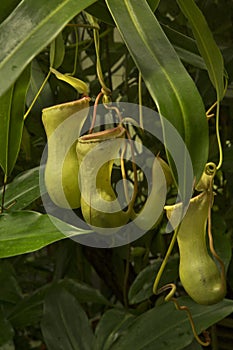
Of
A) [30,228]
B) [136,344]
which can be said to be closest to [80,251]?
[136,344]

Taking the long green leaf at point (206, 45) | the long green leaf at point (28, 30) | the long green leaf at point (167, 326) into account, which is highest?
the long green leaf at point (28, 30)

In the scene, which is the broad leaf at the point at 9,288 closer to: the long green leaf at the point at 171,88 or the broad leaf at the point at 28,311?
the broad leaf at the point at 28,311

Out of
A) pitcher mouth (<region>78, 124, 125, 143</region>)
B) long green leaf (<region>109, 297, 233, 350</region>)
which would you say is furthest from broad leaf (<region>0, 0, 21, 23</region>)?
long green leaf (<region>109, 297, 233, 350</region>)

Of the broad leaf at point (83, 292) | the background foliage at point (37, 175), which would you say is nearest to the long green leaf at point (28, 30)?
the background foliage at point (37, 175)

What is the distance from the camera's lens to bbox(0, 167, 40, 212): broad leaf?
76cm

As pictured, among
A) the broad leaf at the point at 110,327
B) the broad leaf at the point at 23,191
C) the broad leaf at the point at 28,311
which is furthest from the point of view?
the broad leaf at the point at 28,311

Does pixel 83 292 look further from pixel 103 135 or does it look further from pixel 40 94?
pixel 103 135

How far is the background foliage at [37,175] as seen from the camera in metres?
0.40

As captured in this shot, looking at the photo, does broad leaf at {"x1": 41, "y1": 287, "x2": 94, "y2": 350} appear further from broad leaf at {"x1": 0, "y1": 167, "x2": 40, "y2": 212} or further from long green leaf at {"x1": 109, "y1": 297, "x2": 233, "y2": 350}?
broad leaf at {"x1": 0, "y1": 167, "x2": 40, "y2": 212}

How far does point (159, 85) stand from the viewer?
1.32 ft

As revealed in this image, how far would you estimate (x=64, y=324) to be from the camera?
90 centimetres

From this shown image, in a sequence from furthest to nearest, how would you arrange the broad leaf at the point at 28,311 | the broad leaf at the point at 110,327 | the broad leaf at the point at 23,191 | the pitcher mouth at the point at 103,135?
the broad leaf at the point at 28,311 < the broad leaf at the point at 110,327 < the broad leaf at the point at 23,191 < the pitcher mouth at the point at 103,135

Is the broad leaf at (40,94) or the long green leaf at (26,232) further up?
the broad leaf at (40,94)

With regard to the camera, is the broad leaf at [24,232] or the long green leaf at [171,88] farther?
the broad leaf at [24,232]
